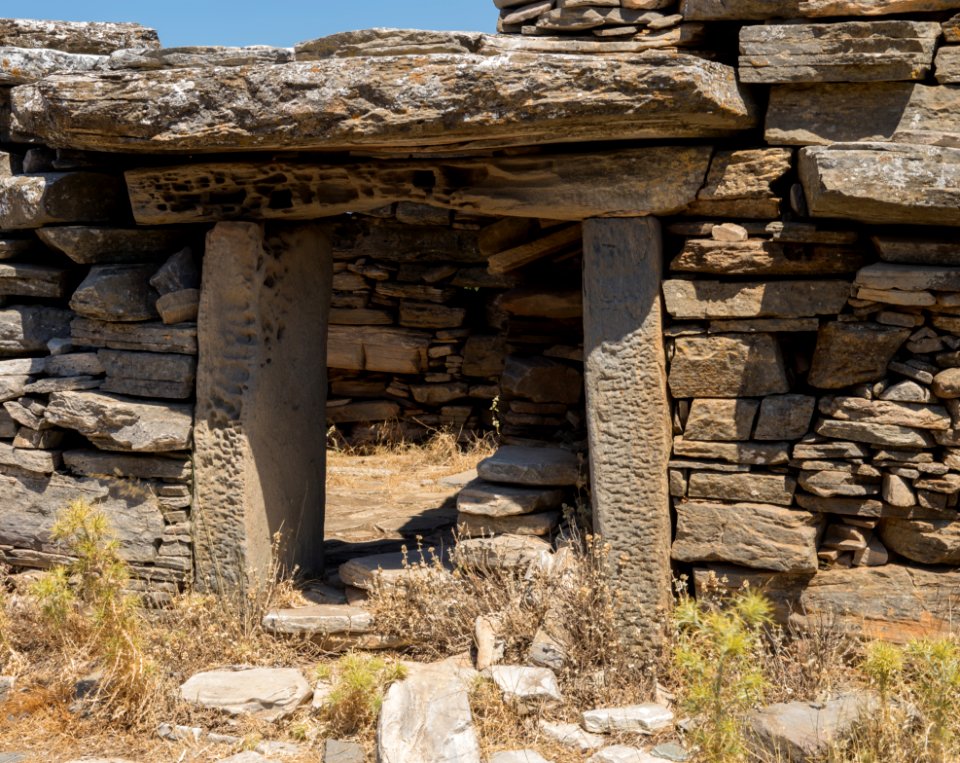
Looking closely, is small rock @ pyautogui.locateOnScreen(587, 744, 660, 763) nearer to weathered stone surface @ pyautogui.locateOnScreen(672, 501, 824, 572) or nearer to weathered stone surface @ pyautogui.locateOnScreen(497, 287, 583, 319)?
weathered stone surface @ pyautogui.locateOnScreen(672, 501, 824, 572)

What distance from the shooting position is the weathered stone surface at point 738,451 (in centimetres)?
421

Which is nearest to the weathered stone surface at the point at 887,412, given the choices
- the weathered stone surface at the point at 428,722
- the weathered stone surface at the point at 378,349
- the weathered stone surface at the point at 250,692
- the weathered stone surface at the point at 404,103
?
the weathered stone surface at the point at 404,103

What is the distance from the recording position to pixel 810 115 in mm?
4020

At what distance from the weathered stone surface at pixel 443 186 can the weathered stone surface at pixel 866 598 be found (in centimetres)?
158

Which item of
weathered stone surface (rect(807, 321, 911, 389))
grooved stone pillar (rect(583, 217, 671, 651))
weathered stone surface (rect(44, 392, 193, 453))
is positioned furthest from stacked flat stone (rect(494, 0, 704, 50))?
weathered stone surface (rect(44, 392, 193, 453))

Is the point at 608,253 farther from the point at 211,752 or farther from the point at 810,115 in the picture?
the point at 211,752

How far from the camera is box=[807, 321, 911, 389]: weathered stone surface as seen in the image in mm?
4039

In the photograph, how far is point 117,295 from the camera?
15.6ft

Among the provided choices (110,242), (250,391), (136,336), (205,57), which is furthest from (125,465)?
(205,57)

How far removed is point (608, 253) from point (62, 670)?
9.33 ft

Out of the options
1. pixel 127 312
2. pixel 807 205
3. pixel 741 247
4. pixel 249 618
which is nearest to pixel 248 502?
pixel 249 618

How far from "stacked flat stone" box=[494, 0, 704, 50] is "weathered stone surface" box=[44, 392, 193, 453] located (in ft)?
7.60

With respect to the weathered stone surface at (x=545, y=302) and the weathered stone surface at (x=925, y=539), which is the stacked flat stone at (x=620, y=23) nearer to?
the weathered stone surface at (x=545, y=302)

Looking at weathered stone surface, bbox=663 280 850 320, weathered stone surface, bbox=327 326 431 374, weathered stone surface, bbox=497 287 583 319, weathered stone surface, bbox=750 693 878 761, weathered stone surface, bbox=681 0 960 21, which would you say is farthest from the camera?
weathered stone surface, bbox=327 326 431 374
